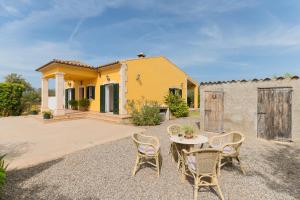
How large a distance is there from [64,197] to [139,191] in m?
1.37

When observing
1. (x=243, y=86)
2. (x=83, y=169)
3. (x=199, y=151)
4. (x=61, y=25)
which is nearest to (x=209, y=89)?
(x=243, y=86)

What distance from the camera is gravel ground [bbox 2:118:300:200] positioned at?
315 centimetres

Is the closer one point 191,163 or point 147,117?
point 191,163

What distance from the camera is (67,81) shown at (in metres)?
18.7

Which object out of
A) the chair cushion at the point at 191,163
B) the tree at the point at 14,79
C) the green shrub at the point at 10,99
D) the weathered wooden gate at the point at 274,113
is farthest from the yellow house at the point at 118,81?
the tree at the point at 14,79

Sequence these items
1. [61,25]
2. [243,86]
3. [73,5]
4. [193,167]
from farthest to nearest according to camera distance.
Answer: [61,25]
[73,5]
[243,86]
[193,167]

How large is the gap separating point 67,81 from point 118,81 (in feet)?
30.9

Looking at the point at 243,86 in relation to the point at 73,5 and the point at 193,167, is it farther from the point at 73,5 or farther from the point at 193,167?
the point at 73,5

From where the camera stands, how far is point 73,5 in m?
8.33

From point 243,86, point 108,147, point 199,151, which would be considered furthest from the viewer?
point 243,86

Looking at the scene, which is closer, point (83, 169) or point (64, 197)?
point (64, 197)

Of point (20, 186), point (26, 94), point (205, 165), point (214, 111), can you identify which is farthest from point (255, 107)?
point (26, 94)

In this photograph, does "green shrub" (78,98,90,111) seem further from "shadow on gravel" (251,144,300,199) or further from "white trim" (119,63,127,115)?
"shadow on gravel" (251,144,300,199)

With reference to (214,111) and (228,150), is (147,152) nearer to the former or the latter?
(228,150)
